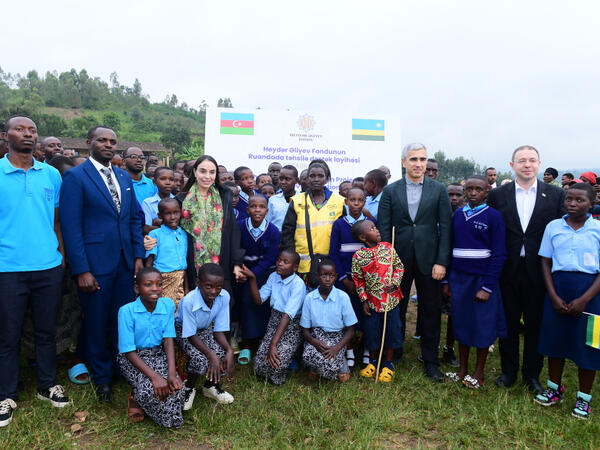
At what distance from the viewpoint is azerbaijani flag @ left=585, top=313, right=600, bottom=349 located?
10.1ft

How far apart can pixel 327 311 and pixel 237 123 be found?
5.77 m

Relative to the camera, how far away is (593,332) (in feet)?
10.2

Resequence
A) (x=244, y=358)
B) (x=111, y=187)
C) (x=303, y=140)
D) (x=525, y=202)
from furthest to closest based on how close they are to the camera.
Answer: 1. (x=303, y=140)
2. (x=244, y=358)
3. (x=525, y=202)
4. (x=111, y=187)

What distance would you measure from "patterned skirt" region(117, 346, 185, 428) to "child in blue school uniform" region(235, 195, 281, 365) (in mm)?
1211

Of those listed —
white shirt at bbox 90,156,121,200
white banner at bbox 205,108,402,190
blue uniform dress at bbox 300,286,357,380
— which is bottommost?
blue uniform dress at bbox 300,286,357,380

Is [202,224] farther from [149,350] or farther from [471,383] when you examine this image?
[471,383]

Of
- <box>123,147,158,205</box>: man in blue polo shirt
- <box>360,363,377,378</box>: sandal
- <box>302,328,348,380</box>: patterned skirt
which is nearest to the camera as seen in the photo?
<box>302,328,348,380</box>: patterned skirt

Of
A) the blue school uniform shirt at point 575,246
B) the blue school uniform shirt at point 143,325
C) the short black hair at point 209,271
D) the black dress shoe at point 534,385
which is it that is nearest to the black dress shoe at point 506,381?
the black dress shoe at point 534,385

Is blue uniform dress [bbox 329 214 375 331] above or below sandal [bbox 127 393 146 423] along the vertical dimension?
above

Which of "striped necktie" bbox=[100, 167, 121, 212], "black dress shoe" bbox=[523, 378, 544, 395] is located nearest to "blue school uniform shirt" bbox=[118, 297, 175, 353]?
"striped necktie" bbox=[100, 167, 121, 212]

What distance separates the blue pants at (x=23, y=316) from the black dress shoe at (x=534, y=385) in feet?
14.0

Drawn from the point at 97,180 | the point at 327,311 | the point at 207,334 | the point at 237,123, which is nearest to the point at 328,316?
the point at 327,311

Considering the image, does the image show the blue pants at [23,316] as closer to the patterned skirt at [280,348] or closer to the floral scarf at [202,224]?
the floral scarf at [202,224]

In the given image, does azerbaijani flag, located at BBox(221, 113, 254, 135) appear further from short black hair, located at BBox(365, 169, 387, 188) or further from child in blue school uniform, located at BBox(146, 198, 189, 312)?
child in blue school uniform, located at BBox(146, 198, 189, 312)
